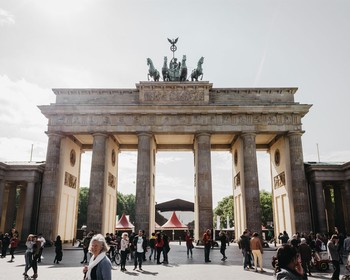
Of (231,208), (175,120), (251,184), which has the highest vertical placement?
(175,120)

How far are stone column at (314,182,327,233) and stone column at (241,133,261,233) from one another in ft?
21.8

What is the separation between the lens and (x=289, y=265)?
4.48 meters

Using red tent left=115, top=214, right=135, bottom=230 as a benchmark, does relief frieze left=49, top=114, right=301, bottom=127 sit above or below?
above

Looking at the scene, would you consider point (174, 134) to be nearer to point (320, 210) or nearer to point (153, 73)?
point (153, 73)

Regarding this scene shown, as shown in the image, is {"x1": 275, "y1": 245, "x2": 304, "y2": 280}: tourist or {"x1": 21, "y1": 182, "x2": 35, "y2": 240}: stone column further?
{"x1": 21, "y1": 182, "x2": 35, "y2": 240}: stone column

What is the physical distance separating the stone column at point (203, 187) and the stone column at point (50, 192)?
15.5 metres

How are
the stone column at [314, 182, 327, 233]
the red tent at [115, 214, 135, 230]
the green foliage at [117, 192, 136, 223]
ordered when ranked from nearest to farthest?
the stone column at [314, 182, 327, 233] → the red tent at [115, 214, 135, 230] → the green foliage at [117, 192, 136, 223]

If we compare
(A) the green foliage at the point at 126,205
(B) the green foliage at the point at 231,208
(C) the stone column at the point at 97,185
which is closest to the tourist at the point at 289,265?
(C) the stone column at the point at 97,185

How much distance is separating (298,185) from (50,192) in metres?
27.1

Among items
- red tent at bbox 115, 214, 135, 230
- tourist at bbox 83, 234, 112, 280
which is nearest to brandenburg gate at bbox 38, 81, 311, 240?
red tent at bbox 115, 214, 135, 230

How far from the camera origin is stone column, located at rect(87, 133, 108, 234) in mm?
33531

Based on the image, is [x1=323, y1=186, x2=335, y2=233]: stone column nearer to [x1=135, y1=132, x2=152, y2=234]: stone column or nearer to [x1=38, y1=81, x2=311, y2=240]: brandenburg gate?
[x1=38, y1=81, x2=311, y2=240]: brandenburg gate

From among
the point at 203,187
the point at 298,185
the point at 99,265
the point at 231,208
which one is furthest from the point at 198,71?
the point at 231,208

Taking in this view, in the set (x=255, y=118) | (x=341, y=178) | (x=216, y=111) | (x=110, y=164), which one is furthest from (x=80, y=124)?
(x=341, y=178)
